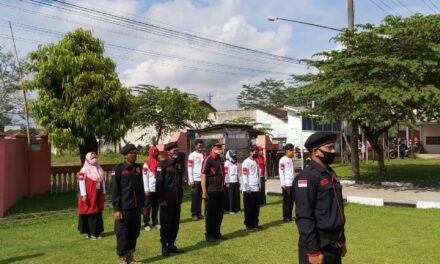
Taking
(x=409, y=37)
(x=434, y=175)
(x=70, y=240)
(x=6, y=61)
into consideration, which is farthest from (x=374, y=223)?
(x=6, y=61)

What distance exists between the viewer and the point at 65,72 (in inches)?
532

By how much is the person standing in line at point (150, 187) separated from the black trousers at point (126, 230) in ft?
9.36

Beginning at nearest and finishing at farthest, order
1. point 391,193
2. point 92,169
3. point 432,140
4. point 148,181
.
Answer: point 92,169
point 148,181
point 391,193
point 432,140

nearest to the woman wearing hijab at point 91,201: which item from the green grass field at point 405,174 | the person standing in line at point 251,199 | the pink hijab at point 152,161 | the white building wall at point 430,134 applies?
the pink hijab at point 152,161

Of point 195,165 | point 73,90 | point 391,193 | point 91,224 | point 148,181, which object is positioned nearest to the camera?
point 91,224

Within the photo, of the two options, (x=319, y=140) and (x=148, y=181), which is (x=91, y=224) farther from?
(x=319, y=140)

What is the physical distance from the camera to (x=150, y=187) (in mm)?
10156

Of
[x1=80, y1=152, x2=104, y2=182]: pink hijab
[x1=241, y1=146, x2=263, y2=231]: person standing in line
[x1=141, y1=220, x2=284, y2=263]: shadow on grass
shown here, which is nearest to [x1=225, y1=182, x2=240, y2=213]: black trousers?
[x1=141, y1=220, x2=284, y2=263]: shadow on grass

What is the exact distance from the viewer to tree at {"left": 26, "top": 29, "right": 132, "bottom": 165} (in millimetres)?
13438

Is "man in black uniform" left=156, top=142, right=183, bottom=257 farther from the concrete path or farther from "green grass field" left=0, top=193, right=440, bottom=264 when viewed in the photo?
the concrete path

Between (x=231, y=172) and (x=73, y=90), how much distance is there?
522cm

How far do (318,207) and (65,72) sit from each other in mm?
10980

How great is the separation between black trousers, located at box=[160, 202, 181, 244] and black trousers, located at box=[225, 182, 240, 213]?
418cm

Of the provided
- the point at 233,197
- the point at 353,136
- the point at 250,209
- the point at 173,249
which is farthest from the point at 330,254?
the point at 353,136
